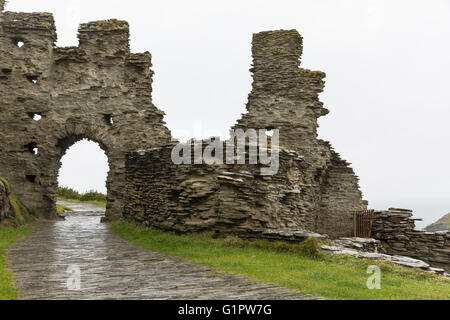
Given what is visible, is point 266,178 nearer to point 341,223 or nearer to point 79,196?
point 341,223

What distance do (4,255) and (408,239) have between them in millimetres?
18186

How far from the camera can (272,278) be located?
8.24 m

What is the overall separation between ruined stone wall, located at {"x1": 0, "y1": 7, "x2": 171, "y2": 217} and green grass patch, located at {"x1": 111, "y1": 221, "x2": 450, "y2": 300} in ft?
34.5

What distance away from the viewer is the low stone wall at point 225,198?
1269 cm

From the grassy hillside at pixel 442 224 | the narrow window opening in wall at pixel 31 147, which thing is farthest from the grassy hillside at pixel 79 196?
the grassy hillside at pixel 442 224

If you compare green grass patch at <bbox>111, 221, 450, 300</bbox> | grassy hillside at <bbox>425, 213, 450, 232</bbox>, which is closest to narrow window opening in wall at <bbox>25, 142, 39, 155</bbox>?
green grass patch at <bbox>111, 221, 450, 300</bbox>

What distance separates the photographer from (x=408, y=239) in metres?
21.5

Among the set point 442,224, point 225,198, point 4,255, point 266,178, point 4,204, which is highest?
point 266,178

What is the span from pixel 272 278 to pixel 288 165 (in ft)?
22.4

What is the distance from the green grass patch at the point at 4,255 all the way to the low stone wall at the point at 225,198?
14.7 ft

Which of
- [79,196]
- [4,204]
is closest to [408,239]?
[4,204]

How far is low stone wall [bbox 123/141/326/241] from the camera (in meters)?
12.7
